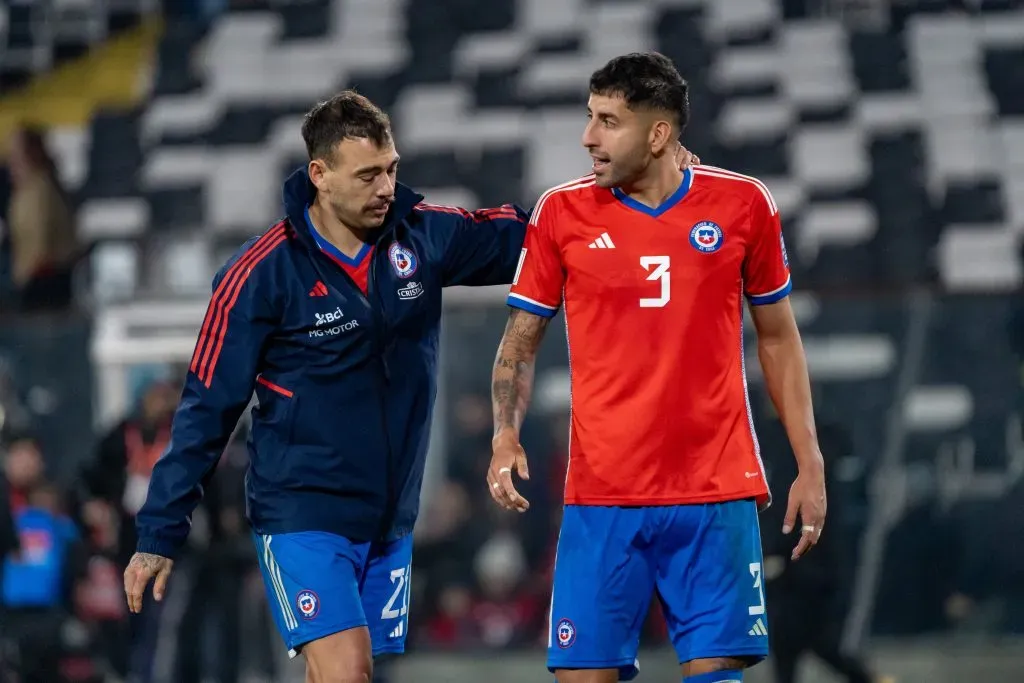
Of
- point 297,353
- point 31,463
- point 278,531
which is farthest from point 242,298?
point 31,463

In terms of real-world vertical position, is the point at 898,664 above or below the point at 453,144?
below

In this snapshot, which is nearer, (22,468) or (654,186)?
(654,186)

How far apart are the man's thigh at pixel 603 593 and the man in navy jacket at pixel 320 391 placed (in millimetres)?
460

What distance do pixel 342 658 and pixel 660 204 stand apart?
3.80 ft

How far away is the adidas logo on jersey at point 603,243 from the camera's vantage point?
312cm

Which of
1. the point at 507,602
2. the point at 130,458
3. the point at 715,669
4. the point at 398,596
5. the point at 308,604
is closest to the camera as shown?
the point at 715,669

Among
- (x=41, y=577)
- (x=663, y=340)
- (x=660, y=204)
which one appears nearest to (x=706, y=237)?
(x=660, y=204)

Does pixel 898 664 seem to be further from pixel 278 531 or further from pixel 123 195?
pixel 123 195

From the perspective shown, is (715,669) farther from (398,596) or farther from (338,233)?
(338,233)

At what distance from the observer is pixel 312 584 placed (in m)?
3.26

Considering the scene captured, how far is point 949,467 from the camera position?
608cm

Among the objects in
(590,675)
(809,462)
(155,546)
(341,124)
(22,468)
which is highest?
(341,124)

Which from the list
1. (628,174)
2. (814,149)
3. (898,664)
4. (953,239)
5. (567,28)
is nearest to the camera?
(628,174)

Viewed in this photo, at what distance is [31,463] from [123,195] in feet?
6.90
